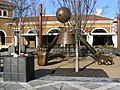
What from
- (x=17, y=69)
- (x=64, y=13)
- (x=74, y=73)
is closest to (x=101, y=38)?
(x=64, y=13)

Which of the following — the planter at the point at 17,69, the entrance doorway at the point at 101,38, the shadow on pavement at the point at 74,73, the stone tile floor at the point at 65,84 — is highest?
the entrance doorway at the point at 101,38

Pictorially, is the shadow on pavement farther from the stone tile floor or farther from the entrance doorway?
the entrance doorway

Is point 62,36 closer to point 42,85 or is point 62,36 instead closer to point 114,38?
point 42,85

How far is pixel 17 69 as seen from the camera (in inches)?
374

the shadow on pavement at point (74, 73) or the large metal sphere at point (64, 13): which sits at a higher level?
the large metal sphere at point (64, 13)

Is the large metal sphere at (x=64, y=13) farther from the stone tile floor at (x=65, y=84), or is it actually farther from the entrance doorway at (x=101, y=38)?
the entrance doorway at (x=101, y=38)

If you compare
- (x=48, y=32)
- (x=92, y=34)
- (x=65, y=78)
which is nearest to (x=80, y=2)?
(x=65, y=78)

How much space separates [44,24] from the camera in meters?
50.5

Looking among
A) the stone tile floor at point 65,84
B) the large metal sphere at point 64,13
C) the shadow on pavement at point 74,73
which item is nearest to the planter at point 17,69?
the stone tile floor at point 65,84

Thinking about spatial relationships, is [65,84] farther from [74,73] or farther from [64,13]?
[64,13]

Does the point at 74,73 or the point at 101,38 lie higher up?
the point at 101,38

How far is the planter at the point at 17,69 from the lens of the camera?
9.48 m

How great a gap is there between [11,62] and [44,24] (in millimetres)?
41246

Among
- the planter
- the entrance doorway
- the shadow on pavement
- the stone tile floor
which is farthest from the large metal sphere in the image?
the entrance doorway
